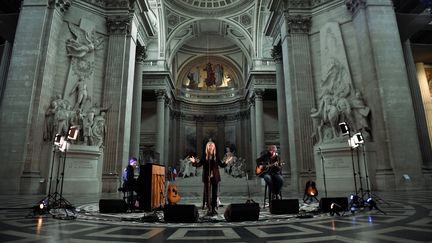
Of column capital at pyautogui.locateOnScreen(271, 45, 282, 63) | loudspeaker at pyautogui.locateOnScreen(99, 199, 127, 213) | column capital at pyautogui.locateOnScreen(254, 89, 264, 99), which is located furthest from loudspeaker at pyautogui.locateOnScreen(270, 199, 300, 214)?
column capital at pyautogui.locateOnScreen(254, 89, 264, 99)

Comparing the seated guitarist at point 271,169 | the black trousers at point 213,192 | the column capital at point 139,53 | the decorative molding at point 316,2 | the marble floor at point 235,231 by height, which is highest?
the decorative molding at point 316,2

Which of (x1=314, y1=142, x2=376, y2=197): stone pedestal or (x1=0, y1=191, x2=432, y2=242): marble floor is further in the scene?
(x1=314, y1=142, x2=376, y2=197): stone pedestal

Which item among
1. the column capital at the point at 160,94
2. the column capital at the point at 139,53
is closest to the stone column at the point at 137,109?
the column capital at the point at 139,53

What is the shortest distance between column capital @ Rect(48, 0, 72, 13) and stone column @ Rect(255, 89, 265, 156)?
61.2 feet

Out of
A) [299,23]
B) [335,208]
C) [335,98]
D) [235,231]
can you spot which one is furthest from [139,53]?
[235,231]

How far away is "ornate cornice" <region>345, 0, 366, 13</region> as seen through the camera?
11852 millimetres

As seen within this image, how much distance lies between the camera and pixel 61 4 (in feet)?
39.4

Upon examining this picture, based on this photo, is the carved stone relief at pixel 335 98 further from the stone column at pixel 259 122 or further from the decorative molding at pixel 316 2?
the stone column at pixel 259 122

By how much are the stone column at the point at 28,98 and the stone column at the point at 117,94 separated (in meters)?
2.39

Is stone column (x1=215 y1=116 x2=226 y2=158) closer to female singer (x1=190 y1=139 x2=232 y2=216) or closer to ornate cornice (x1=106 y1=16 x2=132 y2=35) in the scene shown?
ornate cornice (x1=106 y1=16 x2=132 y2=35)

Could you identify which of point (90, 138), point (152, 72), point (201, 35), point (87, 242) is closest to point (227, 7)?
point (201, 35)

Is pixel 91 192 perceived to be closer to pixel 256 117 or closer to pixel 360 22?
pixel 360 22

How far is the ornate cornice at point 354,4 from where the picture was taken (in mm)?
11852

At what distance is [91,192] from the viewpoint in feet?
36.9
